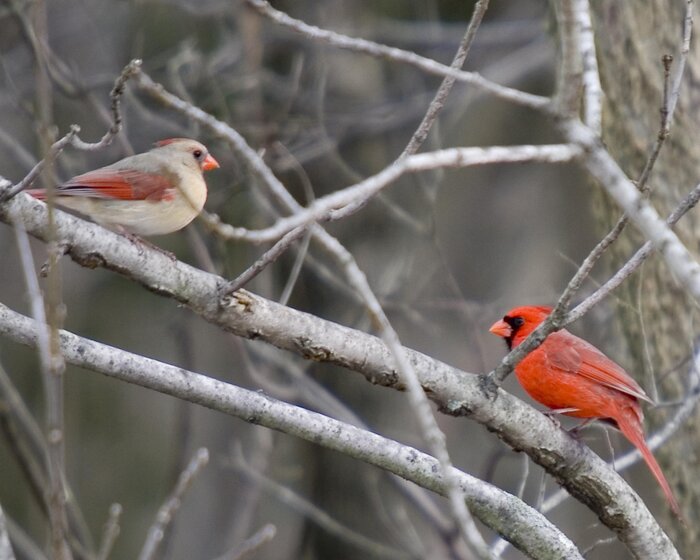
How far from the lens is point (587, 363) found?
499 centimetres

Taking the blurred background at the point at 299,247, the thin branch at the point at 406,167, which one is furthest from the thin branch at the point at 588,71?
the blurred background at the point at 299,247

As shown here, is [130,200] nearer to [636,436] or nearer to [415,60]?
[636,436]

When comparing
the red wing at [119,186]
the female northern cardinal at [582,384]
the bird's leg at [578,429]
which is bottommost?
the bird's leg at [578,429]

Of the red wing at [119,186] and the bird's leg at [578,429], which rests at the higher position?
the red wing at [119,186]

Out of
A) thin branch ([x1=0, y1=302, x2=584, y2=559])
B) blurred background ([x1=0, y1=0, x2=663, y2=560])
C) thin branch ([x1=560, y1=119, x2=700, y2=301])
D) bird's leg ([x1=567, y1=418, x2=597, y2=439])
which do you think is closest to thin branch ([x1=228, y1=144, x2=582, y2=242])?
thin branch ([x1=560, y1=119, x2=700, y2=301])

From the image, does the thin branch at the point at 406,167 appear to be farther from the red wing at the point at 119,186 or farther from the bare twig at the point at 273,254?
the red wing at the point at 119,186

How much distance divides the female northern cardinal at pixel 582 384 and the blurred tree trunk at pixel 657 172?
0.36 metres

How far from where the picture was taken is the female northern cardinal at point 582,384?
480cm

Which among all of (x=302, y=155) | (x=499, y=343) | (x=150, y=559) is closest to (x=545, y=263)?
(x=499, y=343)

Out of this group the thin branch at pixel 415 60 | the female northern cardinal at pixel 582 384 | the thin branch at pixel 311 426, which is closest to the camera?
the thin branch at pixel 415 60

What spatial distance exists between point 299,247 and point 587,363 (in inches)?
89.3

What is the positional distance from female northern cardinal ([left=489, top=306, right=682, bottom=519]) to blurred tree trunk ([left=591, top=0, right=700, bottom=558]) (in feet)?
1.16

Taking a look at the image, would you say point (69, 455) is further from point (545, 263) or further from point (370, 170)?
point (545, 263)

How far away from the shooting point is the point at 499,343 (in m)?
8.49
